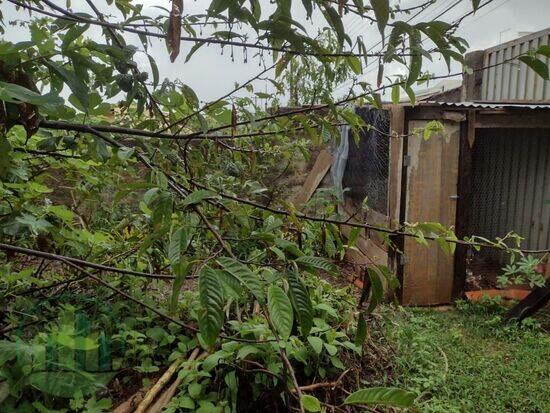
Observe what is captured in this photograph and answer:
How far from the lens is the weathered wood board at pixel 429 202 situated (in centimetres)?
349

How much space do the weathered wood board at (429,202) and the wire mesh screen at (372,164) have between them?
26 cm

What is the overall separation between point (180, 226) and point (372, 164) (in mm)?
3435

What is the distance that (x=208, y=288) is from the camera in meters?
0.62

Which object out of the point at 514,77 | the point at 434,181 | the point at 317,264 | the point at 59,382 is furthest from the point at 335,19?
the point at 514,77

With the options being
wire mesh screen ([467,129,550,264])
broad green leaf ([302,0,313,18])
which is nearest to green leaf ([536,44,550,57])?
broad green leaf ([302,0,313,18])

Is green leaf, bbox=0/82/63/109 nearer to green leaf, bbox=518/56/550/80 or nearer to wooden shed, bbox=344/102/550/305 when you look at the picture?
green leaf, bbox=518/56/550/80

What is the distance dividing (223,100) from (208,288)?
0.79 meters

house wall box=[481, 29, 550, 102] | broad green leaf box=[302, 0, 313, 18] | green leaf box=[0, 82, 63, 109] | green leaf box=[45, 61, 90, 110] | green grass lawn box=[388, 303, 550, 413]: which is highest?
house wall box=[481, 29, 550, 102]

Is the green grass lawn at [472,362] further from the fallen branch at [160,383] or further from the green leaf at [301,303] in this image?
the green leaf at [301,303]

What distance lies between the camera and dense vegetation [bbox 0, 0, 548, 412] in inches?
30.0

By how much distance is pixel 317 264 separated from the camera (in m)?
0.79

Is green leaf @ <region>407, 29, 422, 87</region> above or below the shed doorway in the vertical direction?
above

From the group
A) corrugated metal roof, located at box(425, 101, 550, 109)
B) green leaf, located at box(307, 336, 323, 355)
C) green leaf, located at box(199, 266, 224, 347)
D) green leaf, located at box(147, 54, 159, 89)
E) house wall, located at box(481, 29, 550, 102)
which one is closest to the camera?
green leaf, located at box(199, 266, 224, 347)

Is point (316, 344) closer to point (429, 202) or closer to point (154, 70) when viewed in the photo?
point (154, 70)
